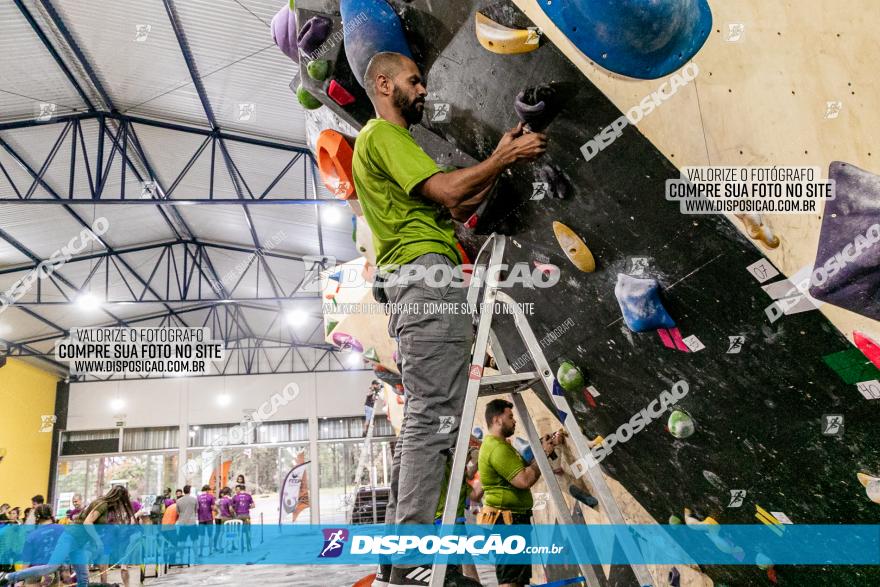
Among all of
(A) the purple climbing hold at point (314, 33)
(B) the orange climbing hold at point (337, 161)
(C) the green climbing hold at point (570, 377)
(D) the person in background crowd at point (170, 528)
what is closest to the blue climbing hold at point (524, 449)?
(C) the green climbing hold at point (570, 377)

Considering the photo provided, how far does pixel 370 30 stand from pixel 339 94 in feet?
1.53

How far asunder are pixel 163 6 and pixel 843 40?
6301 mm

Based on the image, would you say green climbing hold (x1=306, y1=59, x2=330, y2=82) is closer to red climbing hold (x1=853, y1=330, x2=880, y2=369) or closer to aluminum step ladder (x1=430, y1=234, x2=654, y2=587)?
aluminum step ladder (x1=430, y1=234, x2=654, y2=587)

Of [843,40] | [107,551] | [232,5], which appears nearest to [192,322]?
[107,551]

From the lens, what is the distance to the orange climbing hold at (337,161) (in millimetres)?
2754

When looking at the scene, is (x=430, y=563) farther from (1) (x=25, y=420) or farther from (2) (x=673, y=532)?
(1) (x=25, y=420)

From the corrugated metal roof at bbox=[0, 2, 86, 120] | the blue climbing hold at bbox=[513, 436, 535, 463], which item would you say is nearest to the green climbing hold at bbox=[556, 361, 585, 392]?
the blue climbing hold at bbox=[513, 436, 535, 463]

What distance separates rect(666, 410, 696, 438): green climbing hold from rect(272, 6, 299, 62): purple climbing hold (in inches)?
88.9

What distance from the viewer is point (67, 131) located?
8359 millimetres

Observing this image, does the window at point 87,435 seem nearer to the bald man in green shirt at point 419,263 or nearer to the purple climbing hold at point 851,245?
the bald man in green shirt at point 419,263

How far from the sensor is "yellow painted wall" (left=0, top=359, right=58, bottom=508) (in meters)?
15.1

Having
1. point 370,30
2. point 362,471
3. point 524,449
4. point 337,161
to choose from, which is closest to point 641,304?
point 370,30

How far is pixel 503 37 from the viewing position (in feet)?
5.64

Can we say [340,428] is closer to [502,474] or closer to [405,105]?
[502,474]
